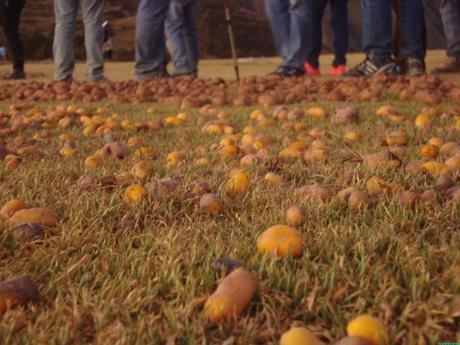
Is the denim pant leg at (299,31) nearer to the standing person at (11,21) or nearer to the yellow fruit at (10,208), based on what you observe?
the standing person at (11,21)

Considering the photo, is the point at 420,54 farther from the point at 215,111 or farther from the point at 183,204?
the point at 183,204

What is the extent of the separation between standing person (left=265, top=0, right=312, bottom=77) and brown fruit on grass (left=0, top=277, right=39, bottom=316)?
6497 mm

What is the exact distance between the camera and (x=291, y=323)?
125 cm

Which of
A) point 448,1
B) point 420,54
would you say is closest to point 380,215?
point 420,54

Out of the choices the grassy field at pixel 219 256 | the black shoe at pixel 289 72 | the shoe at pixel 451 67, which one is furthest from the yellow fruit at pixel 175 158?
the shoe at pixel 451 67

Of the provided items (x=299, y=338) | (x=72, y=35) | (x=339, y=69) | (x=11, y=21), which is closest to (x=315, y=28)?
(x=339, y=69)

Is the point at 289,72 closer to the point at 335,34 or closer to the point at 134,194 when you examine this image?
the point at 335,34

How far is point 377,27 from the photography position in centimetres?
665

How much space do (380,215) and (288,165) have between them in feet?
2.65

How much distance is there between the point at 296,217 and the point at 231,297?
1.83 ft

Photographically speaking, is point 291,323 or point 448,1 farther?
point 448,1

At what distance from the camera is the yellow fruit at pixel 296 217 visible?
175cm

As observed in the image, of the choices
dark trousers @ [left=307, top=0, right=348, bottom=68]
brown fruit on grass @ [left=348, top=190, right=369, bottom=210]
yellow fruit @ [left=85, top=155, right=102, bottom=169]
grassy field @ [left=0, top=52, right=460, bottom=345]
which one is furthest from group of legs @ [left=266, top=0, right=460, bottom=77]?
brown fruit on grass @ [left=348, top=190, right=369, bottom=210]

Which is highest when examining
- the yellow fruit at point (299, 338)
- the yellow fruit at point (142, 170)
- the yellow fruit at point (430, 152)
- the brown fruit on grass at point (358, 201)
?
the yellow fruit at point (299, 338)
